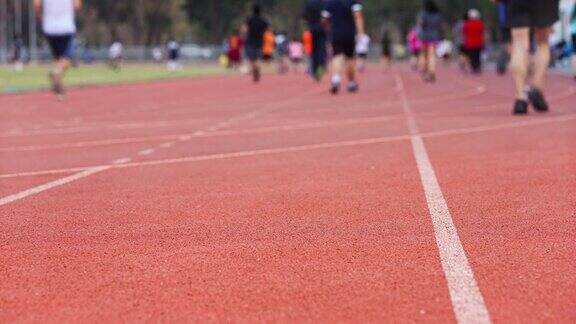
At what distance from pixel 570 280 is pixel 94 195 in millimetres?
3104

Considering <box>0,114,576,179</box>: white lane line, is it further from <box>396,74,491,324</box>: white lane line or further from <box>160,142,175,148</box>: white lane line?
<box>396,74,491,324</box>: white lane line

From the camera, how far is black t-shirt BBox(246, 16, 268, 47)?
30120 mm

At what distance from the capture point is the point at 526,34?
11359mm

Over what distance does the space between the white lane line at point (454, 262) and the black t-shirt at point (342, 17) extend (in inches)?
539

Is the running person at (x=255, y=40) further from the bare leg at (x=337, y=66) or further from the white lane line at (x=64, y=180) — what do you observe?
the white lane line at (x=64, y=180)

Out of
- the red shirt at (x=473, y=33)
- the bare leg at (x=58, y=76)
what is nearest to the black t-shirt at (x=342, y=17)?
the bare leg at (x=58, y=76)

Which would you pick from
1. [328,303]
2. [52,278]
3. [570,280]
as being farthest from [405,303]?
[52,278]

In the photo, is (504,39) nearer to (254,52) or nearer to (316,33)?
(316,33)

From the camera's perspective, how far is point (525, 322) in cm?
306

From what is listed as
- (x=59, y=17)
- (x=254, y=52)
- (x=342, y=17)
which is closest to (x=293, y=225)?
(x=59, y=17)

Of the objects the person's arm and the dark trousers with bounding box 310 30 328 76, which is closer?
the person's arm

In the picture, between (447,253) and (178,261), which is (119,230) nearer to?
(178,261)

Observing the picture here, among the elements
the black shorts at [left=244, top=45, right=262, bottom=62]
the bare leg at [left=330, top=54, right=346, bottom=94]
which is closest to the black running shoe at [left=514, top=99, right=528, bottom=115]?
the bare leg at [left=330, top=54, right=346, bottom=94]

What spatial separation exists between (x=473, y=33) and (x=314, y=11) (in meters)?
12.5
